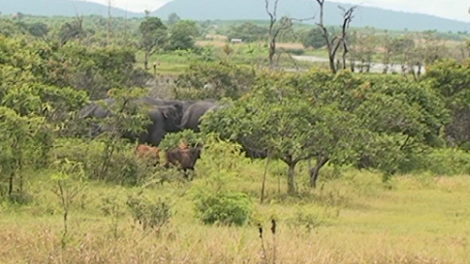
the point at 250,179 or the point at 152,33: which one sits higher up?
the point at 152,33

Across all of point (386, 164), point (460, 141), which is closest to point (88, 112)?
point (386, 164)

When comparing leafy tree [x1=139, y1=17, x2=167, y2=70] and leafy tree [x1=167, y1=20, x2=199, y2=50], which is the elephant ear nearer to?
leafy tree [x1=139, y1=17, x2=167, y2=70]

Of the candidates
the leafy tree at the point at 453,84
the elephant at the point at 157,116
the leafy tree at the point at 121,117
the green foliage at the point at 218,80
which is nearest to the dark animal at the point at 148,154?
the leafy tree at the point at 121,117

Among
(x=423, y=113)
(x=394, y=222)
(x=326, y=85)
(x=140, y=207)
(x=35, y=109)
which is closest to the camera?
(x=140, y=207)

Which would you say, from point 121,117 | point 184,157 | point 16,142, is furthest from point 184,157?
point 16,142

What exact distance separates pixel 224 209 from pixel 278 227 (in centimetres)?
263

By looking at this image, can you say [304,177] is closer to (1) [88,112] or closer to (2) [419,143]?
(2) [419,143]

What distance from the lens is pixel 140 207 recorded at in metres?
11.4

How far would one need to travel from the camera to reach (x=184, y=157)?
2362 cm

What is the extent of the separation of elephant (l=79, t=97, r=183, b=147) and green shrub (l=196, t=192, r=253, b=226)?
1359 cm

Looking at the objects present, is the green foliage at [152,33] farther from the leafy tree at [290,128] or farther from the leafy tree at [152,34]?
the leafy tree at [290,128]

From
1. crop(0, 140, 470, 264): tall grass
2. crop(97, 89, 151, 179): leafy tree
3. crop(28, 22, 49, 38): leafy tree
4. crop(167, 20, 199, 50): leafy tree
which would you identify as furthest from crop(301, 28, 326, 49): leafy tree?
crop(97, 89, 151, 179): leafy tree

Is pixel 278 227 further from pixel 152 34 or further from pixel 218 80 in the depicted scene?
pixel 152 34

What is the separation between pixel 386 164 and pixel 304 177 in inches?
96.8
